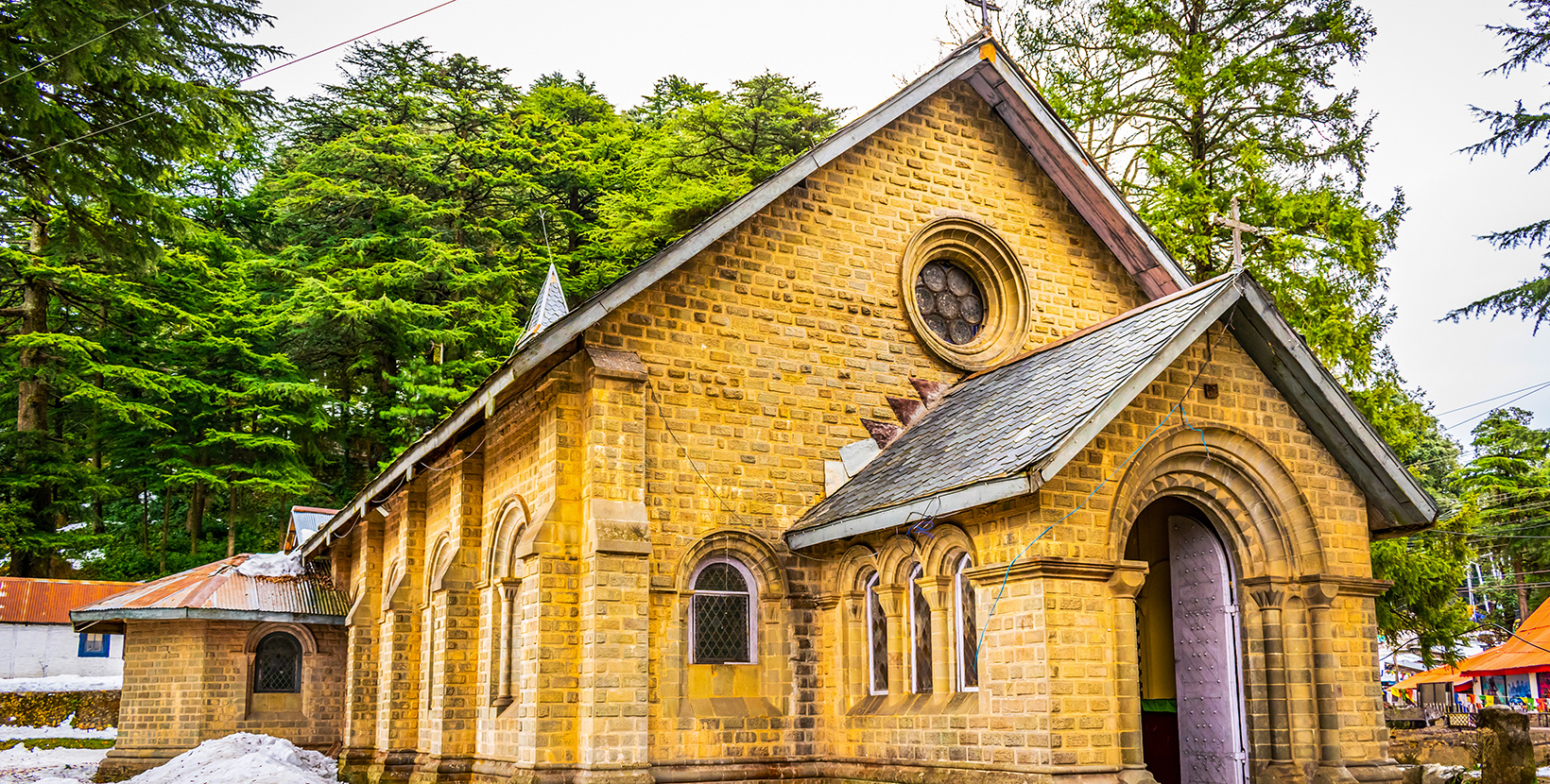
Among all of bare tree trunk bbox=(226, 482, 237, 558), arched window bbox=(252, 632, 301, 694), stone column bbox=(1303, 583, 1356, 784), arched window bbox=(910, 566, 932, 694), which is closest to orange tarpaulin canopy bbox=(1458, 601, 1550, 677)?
stone column bbox=(1303, 583, 1356, 784)

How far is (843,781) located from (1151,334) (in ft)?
18.8

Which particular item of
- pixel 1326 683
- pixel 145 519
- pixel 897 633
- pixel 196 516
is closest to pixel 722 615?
pixel 897 633

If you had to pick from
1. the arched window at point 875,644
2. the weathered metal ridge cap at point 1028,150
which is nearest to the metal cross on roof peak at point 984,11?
the weathered metal ridge cap at point 1028,150

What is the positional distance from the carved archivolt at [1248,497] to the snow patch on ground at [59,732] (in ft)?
81.7

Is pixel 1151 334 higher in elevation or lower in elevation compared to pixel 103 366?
lower

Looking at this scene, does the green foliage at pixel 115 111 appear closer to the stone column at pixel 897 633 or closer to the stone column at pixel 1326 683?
the stone column at pixel 897 633

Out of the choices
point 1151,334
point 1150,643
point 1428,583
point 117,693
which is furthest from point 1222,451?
point 117,693

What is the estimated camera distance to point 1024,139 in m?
16.4

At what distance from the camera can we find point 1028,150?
16531 millimetres

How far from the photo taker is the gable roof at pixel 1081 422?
10203mm

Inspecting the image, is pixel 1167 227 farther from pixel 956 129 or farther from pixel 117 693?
pixel 117 693

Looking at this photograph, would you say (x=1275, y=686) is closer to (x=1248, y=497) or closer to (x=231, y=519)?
(x=1248, y=497)

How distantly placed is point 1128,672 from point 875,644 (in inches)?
134

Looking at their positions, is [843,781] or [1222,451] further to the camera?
[843,781]
